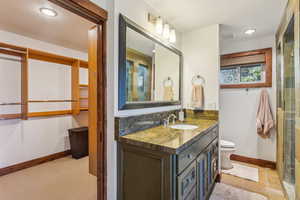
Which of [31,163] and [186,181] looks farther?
[31,163]

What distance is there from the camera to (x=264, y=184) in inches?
89.7

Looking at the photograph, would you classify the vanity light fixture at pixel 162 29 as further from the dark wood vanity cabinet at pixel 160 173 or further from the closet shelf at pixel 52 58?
the closet shelf at pixel 52 58

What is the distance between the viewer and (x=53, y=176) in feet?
8.25

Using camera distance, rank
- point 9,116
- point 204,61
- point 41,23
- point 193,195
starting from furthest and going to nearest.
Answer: point 9,116
point 204,61
point 41,23
point 193,195

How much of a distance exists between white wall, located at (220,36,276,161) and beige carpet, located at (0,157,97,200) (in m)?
2.68

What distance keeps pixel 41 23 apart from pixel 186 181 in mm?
2747

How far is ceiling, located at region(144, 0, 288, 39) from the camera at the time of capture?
71.4 inches

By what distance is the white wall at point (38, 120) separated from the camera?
8.50ft

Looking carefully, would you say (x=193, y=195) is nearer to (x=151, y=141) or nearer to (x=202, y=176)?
(x=202, y=176)

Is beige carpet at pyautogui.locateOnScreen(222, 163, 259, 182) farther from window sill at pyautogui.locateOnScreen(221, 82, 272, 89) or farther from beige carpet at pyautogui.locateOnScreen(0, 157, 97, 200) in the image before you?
beige carpet at pyautogui.locateOnScreen(0, 157, 97, 200)

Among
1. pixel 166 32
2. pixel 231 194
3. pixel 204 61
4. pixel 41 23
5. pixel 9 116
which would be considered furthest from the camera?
pixel 9 116

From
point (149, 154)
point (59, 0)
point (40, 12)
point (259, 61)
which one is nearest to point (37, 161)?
point (40, 12)

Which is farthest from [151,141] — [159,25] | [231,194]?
[231,194]

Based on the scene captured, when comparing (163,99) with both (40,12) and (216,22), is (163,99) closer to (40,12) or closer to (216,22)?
(216,22)
